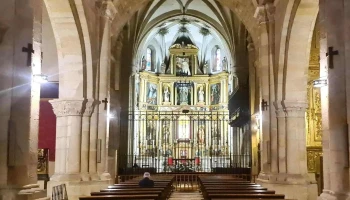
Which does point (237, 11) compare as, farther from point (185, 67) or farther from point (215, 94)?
point (185, 67)

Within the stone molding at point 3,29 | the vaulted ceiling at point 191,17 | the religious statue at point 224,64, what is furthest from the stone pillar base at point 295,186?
the religious statue at point 224,64

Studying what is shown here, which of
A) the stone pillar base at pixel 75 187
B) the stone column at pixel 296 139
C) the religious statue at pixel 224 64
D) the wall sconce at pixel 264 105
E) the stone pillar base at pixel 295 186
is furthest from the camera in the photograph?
the religious statue at pixel 224 64

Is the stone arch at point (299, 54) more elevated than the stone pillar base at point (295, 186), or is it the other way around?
the stone arch at point (299, 54)

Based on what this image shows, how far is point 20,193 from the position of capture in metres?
6.79

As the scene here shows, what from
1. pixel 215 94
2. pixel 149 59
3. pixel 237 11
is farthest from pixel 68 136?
pixel 215 94

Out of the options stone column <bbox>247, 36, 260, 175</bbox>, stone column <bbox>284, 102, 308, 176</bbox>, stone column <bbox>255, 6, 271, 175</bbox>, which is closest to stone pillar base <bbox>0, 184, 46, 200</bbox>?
stone column <bbox>284, 102, 308, 176</bbox>

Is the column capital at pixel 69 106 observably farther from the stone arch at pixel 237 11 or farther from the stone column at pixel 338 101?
the stone column at pixel 338 101

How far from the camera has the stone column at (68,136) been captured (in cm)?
1253

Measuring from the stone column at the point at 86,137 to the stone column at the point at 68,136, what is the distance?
0.13 metres

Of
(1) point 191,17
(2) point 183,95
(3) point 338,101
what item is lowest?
(3) point 338,101

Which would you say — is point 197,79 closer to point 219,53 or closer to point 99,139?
point 219,53

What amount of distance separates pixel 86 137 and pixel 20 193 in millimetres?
6193

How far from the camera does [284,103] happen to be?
12.9 m

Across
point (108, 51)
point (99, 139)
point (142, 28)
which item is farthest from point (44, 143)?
point (142, 28)
